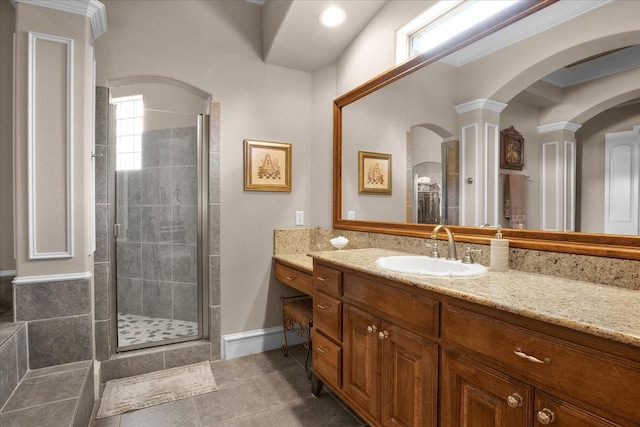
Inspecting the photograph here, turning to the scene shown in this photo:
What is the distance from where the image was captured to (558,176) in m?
1.43

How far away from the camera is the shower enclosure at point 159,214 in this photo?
8.46 ft

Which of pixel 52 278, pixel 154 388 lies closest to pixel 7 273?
pixel 52 278

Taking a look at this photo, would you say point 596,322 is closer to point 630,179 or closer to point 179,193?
point 630,179

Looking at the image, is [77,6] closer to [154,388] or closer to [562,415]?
[154,388]

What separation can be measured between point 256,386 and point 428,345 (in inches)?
58.8

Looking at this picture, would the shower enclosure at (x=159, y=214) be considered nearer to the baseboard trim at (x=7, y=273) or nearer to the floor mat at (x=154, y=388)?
the floor mat at (x=154, y=388)

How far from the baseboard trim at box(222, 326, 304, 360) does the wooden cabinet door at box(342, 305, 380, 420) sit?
121cm

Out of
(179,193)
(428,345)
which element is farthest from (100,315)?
(428,345)

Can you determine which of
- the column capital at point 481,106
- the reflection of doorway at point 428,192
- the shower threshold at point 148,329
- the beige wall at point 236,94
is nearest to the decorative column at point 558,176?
the column capital at point 481,106

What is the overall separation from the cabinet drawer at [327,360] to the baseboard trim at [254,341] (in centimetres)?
86

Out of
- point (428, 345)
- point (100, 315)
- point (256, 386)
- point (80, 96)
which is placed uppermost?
point (80, 96)

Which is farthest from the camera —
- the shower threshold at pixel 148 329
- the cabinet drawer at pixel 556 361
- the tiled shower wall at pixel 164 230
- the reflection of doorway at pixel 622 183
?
the tiled shower wall at pixel 164 230

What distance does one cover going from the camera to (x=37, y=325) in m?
1.84

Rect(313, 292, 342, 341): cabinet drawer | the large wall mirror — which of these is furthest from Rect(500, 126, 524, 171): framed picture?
Rect(313, 292, 342, 341): cabinet drawer
